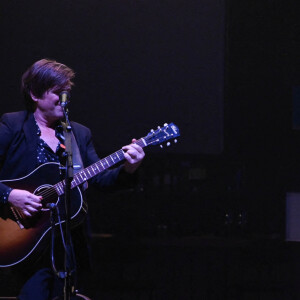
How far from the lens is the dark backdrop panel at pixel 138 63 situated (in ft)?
15.1

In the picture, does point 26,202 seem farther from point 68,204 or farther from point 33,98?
point 33,98

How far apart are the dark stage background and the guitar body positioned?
6.08 ft

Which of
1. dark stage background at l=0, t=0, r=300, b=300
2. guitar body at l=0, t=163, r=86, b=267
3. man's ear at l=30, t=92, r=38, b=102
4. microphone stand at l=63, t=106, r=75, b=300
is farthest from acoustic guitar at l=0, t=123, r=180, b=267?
dark stage background at l=0, t=0, r=300, b=300

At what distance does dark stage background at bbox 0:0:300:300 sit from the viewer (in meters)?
4.46

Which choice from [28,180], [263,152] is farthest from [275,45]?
[28,180]

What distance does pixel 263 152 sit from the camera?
15.2 ft

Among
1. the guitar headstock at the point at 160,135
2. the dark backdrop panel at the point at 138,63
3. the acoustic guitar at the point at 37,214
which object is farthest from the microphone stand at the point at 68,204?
the dark backdrop panel at the point at 138,63

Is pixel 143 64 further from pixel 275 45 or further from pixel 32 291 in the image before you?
pixel 32 291

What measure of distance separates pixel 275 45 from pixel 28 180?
109 inches

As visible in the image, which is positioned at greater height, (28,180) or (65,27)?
(65,27)

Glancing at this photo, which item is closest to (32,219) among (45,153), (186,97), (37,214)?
(37,214)

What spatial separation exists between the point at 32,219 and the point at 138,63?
2.33m

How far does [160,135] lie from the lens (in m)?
2.75

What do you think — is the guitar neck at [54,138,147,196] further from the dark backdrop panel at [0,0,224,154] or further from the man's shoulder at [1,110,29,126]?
the dark backdrop panel at [0,0,224,154]
